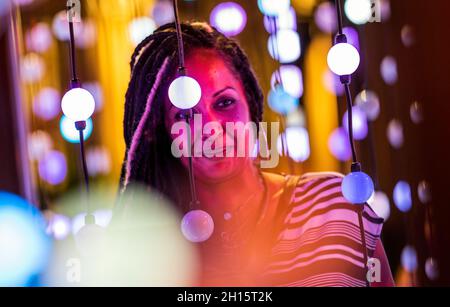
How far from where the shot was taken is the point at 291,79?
1.16m

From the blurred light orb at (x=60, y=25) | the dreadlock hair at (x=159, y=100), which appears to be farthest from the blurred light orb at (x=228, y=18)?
the blurred light orb at (x=60, y=25)

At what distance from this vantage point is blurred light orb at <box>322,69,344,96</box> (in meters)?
1.16

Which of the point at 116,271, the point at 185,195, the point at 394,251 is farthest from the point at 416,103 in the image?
Result: the point at 116,271

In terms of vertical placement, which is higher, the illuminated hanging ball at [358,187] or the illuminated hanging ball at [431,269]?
the illuminated hanging ball at [358,187]

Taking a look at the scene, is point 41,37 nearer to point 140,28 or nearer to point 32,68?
point 32,68

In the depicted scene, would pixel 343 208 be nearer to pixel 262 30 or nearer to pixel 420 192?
pixel 420 192

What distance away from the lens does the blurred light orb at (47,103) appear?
47.0 inches

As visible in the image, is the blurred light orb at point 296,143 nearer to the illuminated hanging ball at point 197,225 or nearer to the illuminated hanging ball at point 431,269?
the illuminated hanging ball at point 197,225

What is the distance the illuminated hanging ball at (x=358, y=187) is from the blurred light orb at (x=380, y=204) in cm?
6

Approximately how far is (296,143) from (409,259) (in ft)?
1.16

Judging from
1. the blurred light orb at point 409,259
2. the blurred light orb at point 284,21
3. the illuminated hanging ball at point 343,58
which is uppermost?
the blurred light orb at point 284,21

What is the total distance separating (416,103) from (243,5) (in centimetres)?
44

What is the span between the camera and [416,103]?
46.2 inches

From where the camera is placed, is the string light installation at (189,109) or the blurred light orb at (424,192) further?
the blurred light orb at (424,192)
